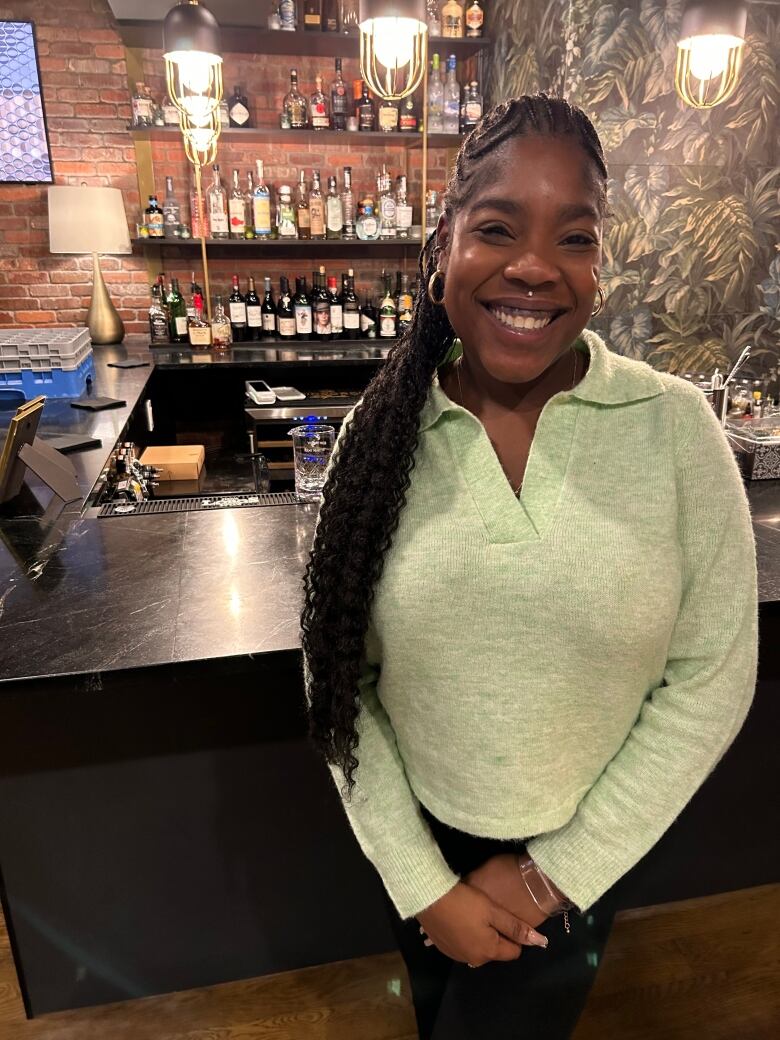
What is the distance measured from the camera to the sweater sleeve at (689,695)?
2.75 feet

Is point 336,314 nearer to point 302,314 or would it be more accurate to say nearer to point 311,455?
point 302,314

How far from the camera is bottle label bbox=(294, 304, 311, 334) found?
15.1ft

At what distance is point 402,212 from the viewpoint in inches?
185

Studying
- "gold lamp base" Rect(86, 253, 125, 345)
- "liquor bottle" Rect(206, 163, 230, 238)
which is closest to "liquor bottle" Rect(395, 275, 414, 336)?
"liquor bottle" Rect(206, 163, 230, 238)

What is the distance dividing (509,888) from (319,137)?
456cm

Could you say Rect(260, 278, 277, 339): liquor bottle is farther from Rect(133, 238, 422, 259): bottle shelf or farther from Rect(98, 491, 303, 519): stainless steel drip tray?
Rect(98, 491, 303, 519): stainless steel drip tray

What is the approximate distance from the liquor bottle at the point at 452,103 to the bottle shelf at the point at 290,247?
68cm

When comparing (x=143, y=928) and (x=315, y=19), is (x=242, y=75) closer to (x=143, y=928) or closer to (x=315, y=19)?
Result: (x=315, y=19)

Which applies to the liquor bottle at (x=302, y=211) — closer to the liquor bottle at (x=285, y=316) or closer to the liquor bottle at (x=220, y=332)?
the liquor bottle at (x=285, y=316)

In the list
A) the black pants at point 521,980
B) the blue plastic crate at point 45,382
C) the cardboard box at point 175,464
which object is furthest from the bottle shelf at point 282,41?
the black pants at point 521,980

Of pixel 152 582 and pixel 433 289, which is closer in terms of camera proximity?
pixel 433 289

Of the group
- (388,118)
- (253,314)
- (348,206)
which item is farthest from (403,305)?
(388,118)

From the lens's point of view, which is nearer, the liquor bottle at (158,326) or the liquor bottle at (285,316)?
the liquor bottle at (158,326)

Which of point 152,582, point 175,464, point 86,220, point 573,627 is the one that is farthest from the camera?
point 86,220
